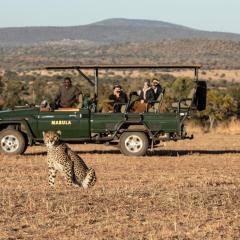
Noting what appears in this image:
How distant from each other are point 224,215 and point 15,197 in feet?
10.6

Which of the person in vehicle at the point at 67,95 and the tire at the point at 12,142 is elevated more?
the person in vehicle at the point at 67,95

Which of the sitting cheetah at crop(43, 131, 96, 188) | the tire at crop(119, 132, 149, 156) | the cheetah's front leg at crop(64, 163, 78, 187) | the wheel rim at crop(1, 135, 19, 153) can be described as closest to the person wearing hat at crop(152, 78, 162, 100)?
the tire at crop(119, 132, 149, 156)

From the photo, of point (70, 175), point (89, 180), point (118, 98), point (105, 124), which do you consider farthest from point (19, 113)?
point (89, 180)

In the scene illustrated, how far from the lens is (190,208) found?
1109 cm

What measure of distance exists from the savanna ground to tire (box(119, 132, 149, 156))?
3.31ft

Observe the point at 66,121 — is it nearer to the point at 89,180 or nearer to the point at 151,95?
the point at 151,95

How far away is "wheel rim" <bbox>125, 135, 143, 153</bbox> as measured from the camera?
66.7ft

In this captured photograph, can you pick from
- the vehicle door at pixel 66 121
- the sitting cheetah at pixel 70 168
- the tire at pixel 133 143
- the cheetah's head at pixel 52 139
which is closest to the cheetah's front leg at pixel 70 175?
the sitting cheetah at pixel 70 168

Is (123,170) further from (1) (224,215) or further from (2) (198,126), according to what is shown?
(2) (198,126)

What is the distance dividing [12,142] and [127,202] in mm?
9181

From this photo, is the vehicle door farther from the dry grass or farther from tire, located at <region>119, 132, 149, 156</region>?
the dry grass

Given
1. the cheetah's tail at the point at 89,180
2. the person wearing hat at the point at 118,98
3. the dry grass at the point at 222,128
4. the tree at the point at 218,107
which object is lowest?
the dry grass at the point at 222,128

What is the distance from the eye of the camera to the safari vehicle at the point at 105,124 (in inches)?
794

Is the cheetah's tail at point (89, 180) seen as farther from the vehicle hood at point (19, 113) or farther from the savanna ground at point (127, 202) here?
the vehicle hood at point (19, 113)
